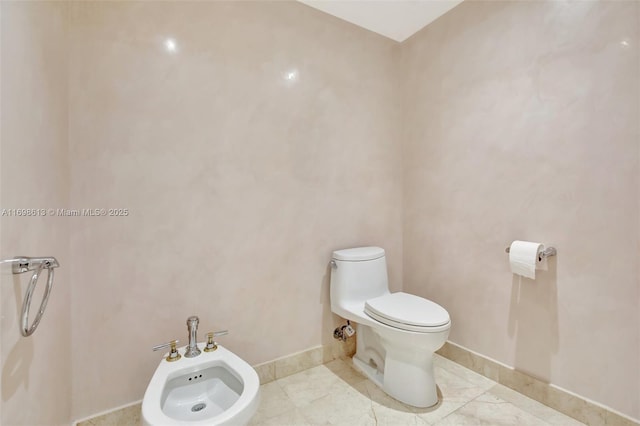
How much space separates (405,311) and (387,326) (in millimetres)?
125

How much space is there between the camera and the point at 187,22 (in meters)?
1.53

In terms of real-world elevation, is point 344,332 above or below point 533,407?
above

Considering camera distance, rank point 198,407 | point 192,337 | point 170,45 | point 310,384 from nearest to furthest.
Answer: point 198,407, point 192,337, point 170,45, point 310,384

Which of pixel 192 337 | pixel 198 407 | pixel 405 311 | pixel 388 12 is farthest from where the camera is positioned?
pixel 388 12

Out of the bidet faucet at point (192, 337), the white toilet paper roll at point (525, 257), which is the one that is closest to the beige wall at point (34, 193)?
the bidet faucet at point (192, 337)

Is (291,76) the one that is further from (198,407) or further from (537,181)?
(198,407)

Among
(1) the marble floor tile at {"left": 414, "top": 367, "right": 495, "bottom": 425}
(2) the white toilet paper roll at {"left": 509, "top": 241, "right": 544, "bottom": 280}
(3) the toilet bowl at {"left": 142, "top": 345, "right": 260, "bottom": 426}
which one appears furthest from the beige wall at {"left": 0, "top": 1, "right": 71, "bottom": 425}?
(2) the white toilet paper roll at {"left": 509, "top": 241, "right": 544, "bottom": 280}

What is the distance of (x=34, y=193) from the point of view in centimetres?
97

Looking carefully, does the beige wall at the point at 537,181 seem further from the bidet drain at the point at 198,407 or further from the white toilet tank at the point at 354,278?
the bidet drain at the point at 198,407

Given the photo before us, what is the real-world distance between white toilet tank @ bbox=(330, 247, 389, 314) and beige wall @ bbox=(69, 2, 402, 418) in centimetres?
12

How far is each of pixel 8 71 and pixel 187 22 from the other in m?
0.94

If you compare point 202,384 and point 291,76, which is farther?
point 291,76

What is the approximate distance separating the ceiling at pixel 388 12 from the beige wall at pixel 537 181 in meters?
0.08

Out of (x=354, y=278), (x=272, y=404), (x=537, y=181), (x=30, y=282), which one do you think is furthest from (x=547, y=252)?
(x=30, y=282)
